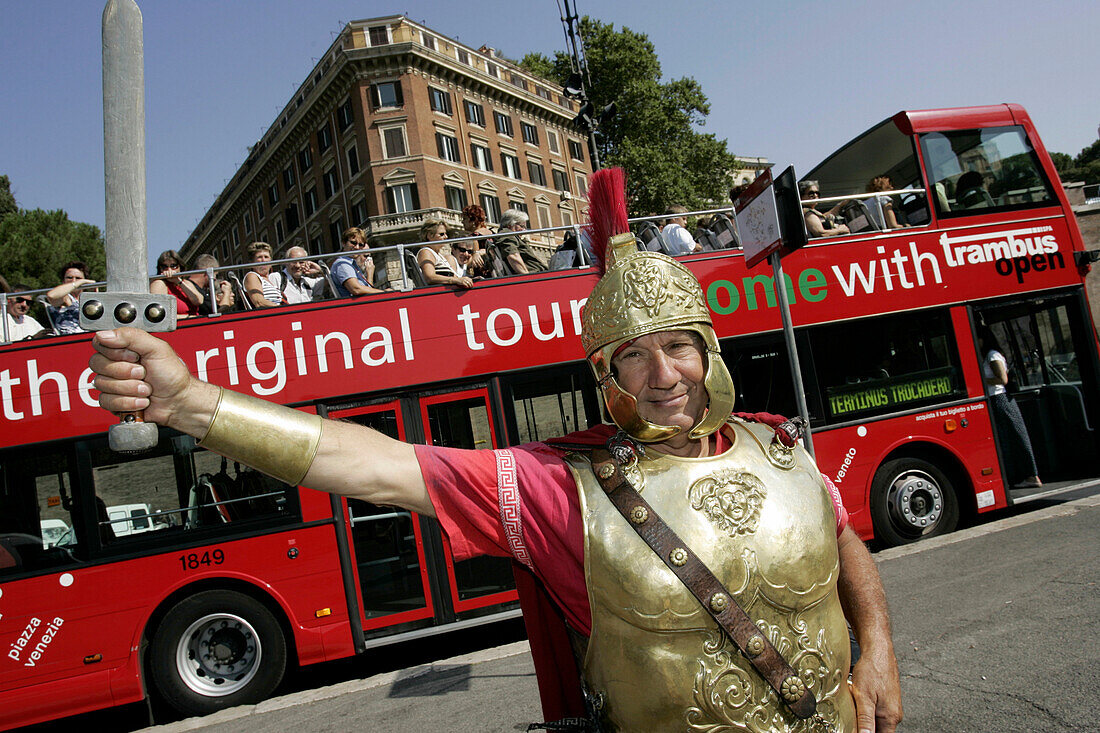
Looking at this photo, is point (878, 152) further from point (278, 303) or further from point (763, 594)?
point (763, 594)

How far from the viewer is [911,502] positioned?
24.0ft

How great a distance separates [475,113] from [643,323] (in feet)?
140

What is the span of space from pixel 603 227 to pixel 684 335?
0.49m


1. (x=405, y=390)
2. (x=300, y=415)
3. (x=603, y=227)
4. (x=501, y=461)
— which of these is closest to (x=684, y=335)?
(x=603, y=227)

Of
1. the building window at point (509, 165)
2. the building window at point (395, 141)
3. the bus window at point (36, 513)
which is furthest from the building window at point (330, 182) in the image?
the bus window at point (36, 513)

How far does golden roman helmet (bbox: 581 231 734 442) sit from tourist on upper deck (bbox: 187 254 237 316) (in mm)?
5242

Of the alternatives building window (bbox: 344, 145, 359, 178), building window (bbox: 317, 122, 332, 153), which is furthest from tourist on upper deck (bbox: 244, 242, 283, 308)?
building window (bbox: 317, 122, 332, 153)

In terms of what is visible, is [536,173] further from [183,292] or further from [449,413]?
[449,413]

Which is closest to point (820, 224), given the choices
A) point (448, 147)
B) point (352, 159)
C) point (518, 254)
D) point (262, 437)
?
point (518, 254)

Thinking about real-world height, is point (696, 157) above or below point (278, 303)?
above

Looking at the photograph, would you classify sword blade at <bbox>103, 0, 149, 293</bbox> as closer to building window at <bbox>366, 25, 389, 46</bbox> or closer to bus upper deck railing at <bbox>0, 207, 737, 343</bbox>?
bus upper deck railing at <bbox>0, 207, 737, 343</bbox>

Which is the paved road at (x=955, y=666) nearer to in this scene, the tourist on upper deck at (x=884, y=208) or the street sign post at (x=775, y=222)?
the street sign post at (x=775, y=222)

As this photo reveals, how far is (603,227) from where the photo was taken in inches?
87.9

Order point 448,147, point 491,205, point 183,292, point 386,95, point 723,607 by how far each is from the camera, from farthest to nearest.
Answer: point 491,205, point 448,147, point 386,95, point 183,292, point 723,607
